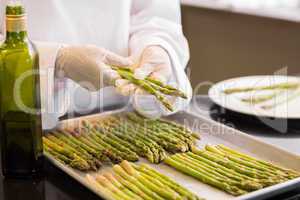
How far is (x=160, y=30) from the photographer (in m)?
1.49

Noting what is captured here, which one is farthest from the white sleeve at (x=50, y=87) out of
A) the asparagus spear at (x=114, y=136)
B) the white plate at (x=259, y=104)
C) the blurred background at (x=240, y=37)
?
the blurred background at (x=240, y=37)

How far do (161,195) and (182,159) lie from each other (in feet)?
0.51

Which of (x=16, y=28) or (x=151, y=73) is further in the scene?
(x=151, y=73)

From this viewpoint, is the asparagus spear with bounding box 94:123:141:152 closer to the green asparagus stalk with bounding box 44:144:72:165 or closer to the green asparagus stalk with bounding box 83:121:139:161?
the green asparagus stalk with bounding box 83:121:139:161

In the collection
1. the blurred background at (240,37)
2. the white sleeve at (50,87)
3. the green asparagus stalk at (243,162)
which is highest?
the white sleeve at (50,87)

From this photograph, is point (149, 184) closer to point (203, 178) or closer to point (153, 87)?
point (203, 178)

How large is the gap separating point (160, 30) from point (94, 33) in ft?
0.62

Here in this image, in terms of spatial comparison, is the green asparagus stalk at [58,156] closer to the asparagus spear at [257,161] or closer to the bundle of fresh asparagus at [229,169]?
the bundle of fresh asparagus at [229,169]

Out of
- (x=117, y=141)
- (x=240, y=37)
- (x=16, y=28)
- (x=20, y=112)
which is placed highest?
(x=16, y=28)

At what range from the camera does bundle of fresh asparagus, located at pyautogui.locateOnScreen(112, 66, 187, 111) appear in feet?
3.69

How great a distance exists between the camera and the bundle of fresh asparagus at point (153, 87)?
44.3 inches

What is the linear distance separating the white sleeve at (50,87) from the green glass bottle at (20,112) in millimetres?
115

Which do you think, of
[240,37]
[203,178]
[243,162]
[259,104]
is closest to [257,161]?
[243,162]

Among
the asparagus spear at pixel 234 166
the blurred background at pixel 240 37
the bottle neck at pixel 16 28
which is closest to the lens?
the bottle neck at pixel 16 28
